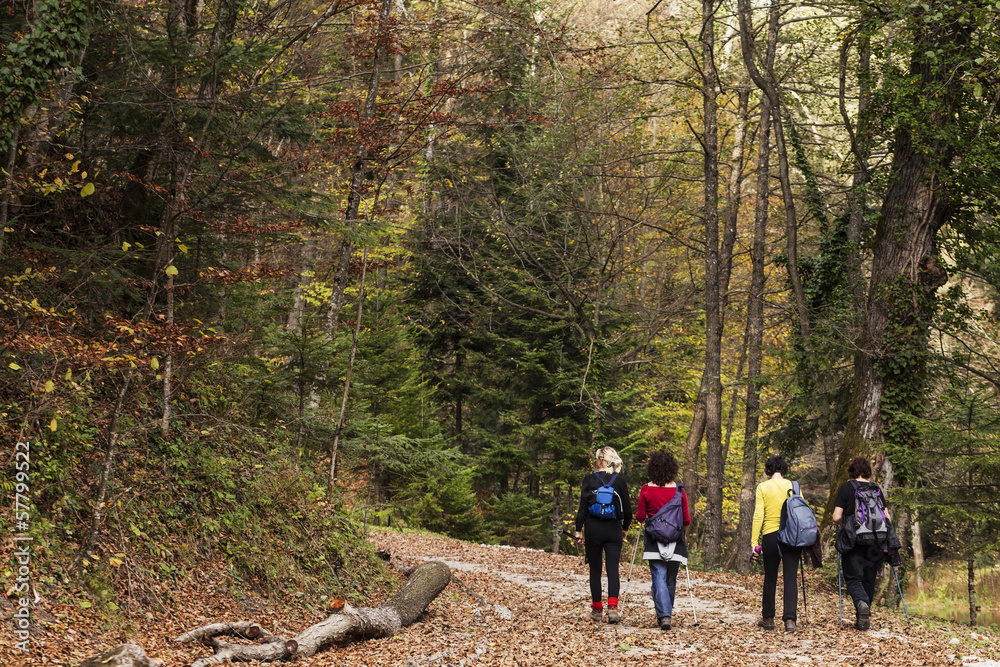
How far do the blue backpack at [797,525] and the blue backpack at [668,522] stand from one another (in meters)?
1.07

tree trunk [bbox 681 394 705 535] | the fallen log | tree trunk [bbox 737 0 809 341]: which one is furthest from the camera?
tree trunk [bbox 681 394 705 535]

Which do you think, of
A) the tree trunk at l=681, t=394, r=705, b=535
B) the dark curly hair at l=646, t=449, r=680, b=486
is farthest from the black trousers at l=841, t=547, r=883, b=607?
the tree trunk at l=681, t=394, r=705, b=535

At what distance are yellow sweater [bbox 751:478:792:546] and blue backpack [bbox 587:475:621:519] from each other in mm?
1529

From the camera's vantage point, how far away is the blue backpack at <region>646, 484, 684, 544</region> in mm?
7777

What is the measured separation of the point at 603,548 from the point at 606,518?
0.46 m

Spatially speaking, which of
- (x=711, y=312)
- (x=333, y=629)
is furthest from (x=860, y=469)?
(x=711, y=312)

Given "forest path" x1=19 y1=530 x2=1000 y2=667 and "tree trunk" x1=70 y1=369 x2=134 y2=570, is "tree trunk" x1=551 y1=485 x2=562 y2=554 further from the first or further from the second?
"tree trunk" x1=70 y1=369 x2=134 y2=570

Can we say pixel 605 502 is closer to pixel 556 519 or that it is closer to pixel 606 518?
pixel 606 518

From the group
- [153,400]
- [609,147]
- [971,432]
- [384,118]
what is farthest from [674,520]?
[609,147]

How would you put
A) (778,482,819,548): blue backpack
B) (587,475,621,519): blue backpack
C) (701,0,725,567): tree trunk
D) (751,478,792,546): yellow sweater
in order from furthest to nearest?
(701,0,725,567): tree trunk, (587,475,621,519): blue backpack, (751,478,792,546): yellow sweater, (778,482,819,548): blue backpack

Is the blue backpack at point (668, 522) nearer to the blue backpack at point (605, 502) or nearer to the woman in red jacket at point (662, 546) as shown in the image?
the woman in red jacket at point (662, 546)

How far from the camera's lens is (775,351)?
14.5 metres

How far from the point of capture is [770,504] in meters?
7.94

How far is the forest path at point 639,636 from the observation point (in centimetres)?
664
